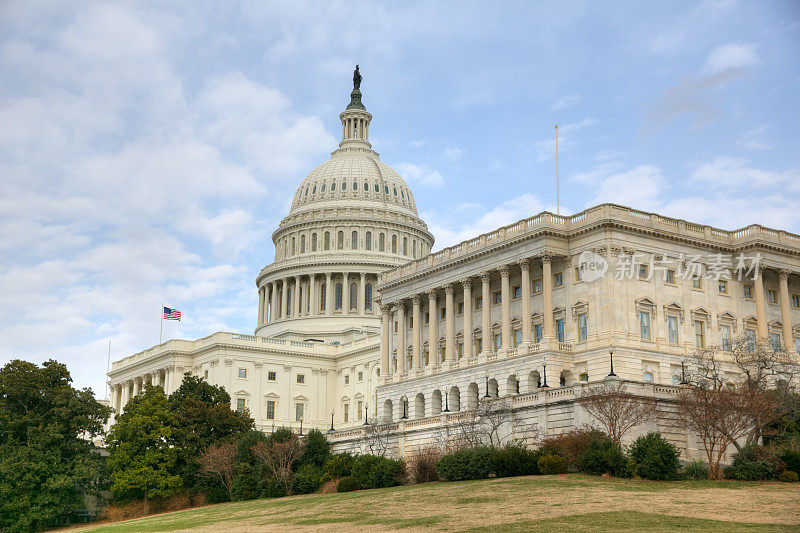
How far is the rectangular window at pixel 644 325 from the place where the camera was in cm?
8019

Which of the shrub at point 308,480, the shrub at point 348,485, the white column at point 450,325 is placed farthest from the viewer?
the white column at point 450,325

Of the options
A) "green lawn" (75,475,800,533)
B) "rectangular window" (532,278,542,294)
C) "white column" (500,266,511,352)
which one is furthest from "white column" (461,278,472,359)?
"green lawn" (75,475,800,533)

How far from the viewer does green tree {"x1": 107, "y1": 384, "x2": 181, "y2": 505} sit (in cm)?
7950

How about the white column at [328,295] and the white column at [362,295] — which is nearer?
the white column at [328,295]

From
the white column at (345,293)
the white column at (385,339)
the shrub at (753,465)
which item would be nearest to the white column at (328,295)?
the white column at (345,293)

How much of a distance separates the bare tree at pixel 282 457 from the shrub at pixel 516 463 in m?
17.1

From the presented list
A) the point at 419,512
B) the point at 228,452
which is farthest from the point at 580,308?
the point at 419,512

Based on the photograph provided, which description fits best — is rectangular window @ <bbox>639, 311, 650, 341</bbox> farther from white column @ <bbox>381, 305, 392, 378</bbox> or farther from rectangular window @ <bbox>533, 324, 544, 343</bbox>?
white column @ <bbox>381, 305, 392, 378</bbox>

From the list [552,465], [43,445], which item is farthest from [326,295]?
[552,465]

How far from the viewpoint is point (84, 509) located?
280 feet

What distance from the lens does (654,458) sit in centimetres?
5447

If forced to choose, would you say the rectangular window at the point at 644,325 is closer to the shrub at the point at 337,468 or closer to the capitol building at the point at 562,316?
the capitol building at the point at 562,316

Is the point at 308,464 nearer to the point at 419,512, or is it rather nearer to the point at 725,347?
the point at 419,512

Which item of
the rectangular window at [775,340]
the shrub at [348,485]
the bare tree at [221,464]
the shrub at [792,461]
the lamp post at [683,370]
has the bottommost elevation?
the shrub at [348,485]
